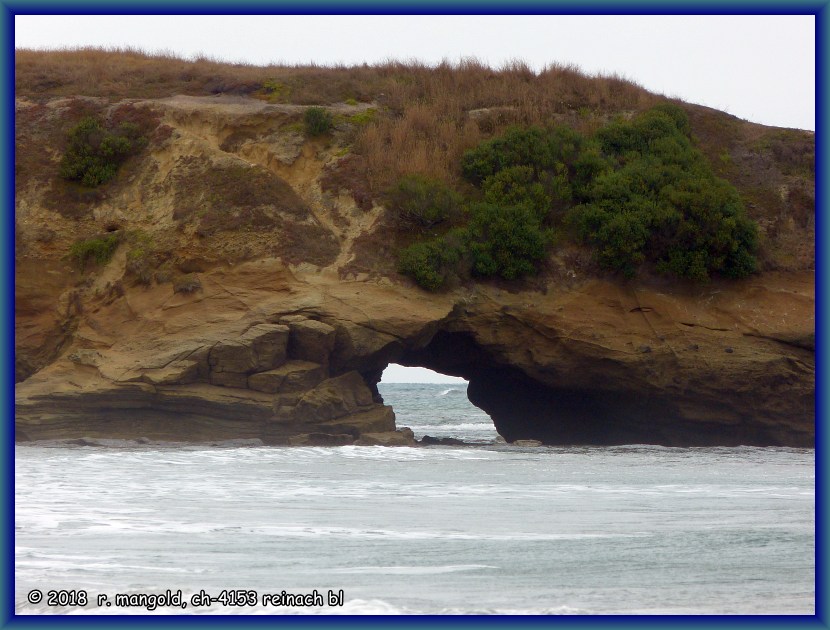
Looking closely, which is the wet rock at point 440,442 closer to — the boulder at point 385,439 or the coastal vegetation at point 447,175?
the boulder at point 385,439

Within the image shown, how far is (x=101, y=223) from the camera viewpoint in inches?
837

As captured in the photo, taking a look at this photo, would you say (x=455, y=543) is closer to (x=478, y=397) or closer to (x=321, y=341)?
(x=321, y=341)

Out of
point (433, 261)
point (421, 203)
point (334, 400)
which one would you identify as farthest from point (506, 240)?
point (334, 400)

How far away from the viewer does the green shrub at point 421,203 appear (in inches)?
852

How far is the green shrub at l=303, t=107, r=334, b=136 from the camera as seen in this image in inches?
915

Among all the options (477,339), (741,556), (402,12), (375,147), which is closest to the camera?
(402,12)

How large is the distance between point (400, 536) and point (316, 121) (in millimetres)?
15248

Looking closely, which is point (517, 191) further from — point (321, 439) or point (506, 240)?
point (321, 439)

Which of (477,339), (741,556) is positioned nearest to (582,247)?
(477,339)

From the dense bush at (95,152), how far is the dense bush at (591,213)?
22.2 ft

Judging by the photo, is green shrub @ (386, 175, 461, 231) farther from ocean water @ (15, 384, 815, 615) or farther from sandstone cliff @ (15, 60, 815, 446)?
ocean water @ (15, 384, 815, 615)

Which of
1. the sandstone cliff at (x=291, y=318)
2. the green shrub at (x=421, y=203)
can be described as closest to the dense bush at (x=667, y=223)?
the sandstone cliff at (x=291, y=318)

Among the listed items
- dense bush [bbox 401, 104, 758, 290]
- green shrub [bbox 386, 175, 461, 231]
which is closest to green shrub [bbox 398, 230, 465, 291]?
dense bush [bbox 401, 104, 758, 290]

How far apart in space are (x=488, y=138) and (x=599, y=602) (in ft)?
58.6
